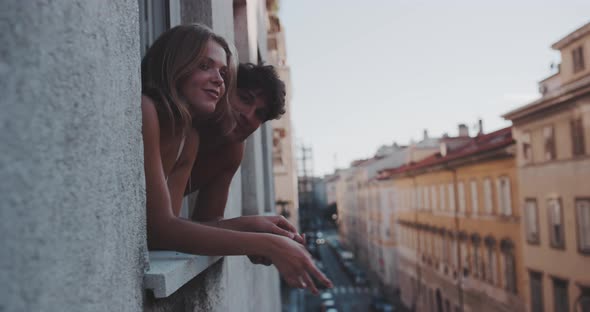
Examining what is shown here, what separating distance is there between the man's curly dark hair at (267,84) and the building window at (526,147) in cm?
2305

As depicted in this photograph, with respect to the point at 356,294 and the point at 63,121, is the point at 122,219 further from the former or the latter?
the point at 356,294

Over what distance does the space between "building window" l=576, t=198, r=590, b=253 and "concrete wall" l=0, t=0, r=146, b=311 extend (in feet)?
70.1

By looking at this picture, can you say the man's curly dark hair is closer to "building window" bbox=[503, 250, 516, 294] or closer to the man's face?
the man's face

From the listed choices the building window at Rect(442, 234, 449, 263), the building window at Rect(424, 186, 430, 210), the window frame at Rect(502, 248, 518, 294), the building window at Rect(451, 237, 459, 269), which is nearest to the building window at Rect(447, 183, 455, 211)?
the building window at Rect(451, 237, 459, 269)

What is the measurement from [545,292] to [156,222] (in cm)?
2364

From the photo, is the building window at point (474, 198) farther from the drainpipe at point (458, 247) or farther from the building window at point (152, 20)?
the building window at point (152, 20)

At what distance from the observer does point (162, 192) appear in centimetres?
176

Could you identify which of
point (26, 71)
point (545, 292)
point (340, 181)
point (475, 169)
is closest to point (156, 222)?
point (26, 71)

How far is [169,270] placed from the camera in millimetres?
1624

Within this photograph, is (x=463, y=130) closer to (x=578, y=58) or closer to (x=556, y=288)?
(x=578, y=58)

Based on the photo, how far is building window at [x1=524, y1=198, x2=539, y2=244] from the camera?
76.5 ft

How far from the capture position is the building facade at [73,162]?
0.97m

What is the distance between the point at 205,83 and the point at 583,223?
21.0 meters

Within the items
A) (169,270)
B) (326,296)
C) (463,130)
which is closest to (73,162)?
(169,270)
